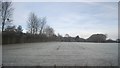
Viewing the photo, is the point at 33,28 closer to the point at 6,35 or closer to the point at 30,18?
the point at 30,18

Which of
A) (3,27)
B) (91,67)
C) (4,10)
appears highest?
(4,10)

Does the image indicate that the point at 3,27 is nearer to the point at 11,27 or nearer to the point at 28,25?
the point at 11,27

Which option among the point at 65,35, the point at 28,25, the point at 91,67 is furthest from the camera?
the point at 65,35

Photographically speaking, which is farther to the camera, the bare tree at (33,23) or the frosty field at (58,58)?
the bare tree at (33,23)

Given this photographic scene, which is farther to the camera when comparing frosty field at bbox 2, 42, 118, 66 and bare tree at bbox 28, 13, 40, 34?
bare tree at bbox 28, 13, 40, 34

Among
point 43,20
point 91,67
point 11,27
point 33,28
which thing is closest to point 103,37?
point 43,20

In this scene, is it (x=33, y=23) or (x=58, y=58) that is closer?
(x=58, y=58)

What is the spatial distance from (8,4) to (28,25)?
2043cm

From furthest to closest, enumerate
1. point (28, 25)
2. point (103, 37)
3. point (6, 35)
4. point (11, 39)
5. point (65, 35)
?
point (65, 35) → point (103, 37) → point (28, 25) → point (11, 39) → point (6, 35)

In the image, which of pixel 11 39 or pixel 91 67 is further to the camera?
pixel 11 39

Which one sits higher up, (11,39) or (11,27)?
(11,27)

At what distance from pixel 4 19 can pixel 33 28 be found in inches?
933

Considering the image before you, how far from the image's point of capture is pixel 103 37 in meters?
98.8

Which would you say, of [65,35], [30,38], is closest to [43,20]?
[30,38]
